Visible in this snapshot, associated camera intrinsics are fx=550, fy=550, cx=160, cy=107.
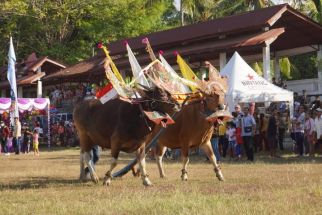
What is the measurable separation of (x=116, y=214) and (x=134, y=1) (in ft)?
123

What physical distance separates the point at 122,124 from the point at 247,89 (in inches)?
469

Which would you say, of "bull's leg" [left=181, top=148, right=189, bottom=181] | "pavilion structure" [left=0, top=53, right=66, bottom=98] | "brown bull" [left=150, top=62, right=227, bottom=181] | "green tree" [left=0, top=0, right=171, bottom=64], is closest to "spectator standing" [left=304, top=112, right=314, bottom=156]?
"brown bull" [left=150, top=62, right=227, bottom=181]

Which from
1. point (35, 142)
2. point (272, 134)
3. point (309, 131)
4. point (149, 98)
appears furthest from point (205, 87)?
point (35, 142)

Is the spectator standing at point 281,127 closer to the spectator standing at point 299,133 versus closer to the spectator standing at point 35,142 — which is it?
the spectator standing at point 299,133

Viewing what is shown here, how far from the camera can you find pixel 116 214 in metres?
7.73

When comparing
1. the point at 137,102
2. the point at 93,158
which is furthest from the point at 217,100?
the point at 93,158

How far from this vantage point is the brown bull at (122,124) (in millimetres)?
11273

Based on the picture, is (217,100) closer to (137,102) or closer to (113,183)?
(137,102)

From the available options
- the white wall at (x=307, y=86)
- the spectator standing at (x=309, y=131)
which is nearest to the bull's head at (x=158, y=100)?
the spectator standing at (x=309, y=131)

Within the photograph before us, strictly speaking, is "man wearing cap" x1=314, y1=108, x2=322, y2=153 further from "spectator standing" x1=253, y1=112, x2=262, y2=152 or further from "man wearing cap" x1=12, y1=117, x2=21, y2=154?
"man wearing cap" x1=12, y1=117, x2=21, y2=154

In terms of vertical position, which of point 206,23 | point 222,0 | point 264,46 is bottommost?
point 264,46

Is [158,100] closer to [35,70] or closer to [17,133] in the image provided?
[17,133]

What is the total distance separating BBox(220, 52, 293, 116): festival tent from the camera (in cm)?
2216

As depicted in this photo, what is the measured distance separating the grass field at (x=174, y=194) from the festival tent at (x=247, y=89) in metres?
8.10
